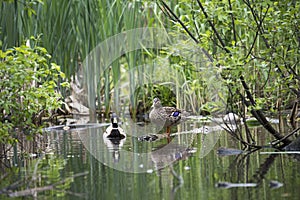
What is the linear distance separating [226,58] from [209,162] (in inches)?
40.4

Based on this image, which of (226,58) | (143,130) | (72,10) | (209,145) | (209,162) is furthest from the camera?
(72,10)

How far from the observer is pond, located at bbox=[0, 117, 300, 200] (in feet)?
13.1

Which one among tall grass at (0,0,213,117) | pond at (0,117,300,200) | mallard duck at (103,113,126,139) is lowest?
pond at (0,117,300,200)

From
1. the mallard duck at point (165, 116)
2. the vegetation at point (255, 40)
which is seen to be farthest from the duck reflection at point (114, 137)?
the vegetation at point (255, 40)

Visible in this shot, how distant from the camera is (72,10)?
11.1 metres

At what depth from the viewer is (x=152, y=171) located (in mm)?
4973

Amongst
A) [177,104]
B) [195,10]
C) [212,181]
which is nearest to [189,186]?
[212,181]

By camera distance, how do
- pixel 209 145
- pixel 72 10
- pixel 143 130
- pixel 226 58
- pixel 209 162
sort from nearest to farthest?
pixel 209 162 → pixel 226 58 → pixel 209 145 → pixel 143 130 → pixel 72 10

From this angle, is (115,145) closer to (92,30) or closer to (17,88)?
(17,88)

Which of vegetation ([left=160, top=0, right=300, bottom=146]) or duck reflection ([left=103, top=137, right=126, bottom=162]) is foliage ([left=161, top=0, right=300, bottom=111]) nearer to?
vegetation ([left=160, top=0, right=300, bottom=146])

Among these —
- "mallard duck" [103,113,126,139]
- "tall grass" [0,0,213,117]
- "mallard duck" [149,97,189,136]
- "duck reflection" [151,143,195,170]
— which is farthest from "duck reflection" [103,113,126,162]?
"tall grass" [0,0,213,117]

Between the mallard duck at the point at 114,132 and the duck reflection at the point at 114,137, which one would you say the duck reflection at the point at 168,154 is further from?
the mallard duck at the point at 114,132

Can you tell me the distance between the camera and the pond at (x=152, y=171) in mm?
3992

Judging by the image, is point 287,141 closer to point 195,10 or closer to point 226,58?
point 226,58
